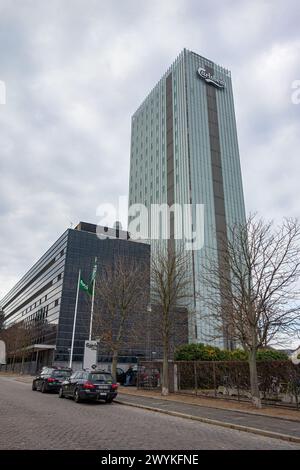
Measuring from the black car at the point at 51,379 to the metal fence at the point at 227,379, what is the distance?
221 inches

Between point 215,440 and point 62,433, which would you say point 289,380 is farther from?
point 62,433

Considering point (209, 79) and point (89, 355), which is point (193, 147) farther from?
point (89, 355)

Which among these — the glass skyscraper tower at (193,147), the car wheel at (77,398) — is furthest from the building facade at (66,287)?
the car wheel at (77,398)

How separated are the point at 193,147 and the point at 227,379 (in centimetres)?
7090

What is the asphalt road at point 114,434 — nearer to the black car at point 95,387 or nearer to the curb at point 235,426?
the curb at point 235,426

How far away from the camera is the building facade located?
6781 cm

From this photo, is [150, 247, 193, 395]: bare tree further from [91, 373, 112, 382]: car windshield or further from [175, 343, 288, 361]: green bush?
[91, 373, 112, 382]: car windshield

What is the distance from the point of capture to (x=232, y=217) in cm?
8356

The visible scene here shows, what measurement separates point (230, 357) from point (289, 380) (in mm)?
13513

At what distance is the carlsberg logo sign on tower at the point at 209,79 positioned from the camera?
92875mm

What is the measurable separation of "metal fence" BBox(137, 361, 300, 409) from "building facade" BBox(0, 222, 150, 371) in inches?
1440

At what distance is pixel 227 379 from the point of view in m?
20.3

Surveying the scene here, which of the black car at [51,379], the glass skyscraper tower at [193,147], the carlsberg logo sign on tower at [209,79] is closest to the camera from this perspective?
the black car at [51,379]

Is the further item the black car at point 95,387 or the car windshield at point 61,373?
the car windshield at point 61,373
